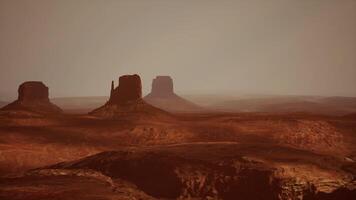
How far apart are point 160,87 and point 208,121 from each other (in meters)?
87.2

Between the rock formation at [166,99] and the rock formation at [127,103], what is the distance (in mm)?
62578

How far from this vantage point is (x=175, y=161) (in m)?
26.8

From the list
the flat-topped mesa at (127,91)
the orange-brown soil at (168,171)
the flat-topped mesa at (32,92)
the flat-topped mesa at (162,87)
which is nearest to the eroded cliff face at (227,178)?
the orange-brown soil at (168,171)

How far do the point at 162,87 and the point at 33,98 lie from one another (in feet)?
215

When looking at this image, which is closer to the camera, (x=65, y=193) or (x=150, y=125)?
(x=65, y=193)

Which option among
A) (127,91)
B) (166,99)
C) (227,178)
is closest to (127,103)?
(127,91)

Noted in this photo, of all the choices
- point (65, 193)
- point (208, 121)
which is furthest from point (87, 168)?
point (208, 121)

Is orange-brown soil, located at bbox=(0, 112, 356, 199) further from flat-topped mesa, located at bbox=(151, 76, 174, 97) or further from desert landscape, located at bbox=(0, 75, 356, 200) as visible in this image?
flat-topped mesa, located at bbox=(151, 76, 174, 97)

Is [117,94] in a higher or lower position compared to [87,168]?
higher

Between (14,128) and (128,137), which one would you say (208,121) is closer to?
(128,137)

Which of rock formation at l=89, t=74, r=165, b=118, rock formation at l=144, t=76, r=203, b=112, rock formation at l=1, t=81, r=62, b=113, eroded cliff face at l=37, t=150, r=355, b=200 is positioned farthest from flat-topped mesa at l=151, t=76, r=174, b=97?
eroded cliff face at l=37, t=150, r=355, b=200

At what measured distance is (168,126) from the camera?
1898 inches

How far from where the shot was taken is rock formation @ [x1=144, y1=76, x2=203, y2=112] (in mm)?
126381

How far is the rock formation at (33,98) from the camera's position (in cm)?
7388
